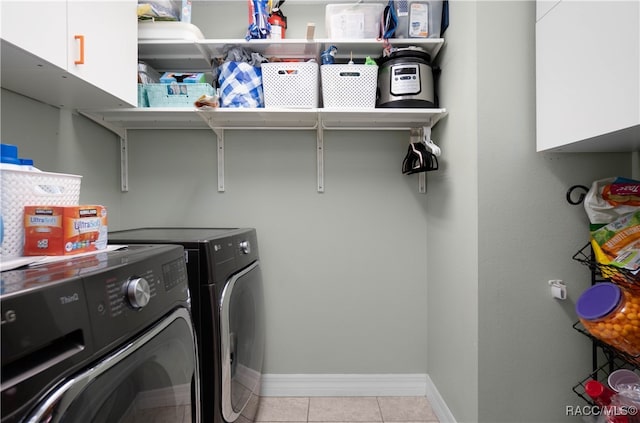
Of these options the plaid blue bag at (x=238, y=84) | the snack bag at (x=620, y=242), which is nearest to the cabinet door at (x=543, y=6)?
the snack bag at (x=620, y=242)

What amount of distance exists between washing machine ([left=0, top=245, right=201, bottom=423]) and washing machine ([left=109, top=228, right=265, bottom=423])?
198mm

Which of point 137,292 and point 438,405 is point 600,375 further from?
point 137,292

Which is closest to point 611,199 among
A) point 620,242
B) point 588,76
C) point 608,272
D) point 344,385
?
point 620,242

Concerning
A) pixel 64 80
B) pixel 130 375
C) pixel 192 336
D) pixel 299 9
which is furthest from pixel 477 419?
pixel 299 9

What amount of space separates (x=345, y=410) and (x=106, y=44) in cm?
215

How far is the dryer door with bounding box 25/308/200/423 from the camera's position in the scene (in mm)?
517

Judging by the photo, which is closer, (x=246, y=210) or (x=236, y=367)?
(x=236, y=367)

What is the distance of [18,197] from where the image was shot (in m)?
0.80

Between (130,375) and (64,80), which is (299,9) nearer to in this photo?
(64,80)

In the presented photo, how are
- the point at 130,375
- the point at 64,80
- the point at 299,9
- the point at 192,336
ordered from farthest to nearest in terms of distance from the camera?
the point at 299,9 → the point at 64,80 → the point at 192,336 → the point at 130,375

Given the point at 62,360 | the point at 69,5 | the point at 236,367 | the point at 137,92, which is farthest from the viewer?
the point at 137,92

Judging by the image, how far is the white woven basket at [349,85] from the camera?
1.66 m

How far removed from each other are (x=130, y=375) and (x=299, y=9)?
6.84 feet

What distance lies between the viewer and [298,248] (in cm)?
204
